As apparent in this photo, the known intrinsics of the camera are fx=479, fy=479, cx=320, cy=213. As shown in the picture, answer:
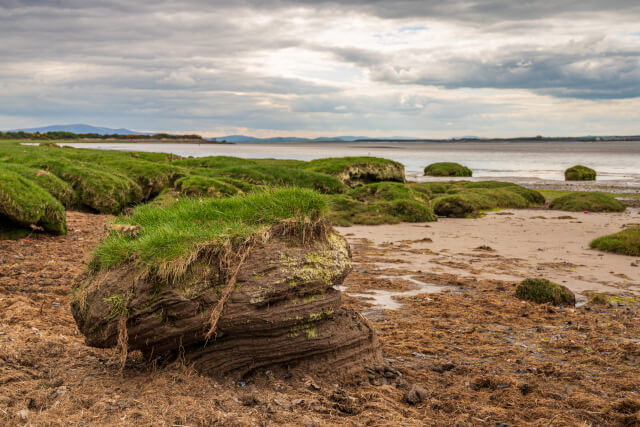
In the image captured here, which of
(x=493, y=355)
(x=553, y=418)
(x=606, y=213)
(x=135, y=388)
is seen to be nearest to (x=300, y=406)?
(x=135, y=388)

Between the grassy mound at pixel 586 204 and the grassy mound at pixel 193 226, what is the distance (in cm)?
2052

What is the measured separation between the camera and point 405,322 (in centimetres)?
705

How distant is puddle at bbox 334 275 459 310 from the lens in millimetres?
7949

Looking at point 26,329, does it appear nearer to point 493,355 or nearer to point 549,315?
point 493,355

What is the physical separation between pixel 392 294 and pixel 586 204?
692 inches

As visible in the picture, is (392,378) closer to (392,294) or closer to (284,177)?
(392,294)

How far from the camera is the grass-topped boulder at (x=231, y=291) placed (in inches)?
173

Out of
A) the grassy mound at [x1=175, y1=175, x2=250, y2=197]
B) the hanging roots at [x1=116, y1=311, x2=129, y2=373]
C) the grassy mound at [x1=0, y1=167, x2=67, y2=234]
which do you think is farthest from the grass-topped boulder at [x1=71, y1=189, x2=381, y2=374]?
the grassy mound at [x1=175, y1=175, x2=250, y2=197]

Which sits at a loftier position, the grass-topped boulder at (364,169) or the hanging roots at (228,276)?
the grass-topped boulder at (364,169)

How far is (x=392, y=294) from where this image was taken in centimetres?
857

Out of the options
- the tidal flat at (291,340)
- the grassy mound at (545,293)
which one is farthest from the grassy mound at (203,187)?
the grassy mound at (545,293)

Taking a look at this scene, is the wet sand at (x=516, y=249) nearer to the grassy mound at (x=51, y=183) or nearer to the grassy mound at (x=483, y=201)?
the grassy mound at (x=483, y=201)

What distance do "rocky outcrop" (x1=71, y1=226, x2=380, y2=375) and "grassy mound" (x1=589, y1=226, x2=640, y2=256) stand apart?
10.0 metres

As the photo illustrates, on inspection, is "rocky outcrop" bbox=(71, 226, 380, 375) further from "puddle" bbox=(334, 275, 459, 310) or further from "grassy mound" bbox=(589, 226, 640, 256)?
"grassy mound" bbox=(589, 226, 640, 256)
